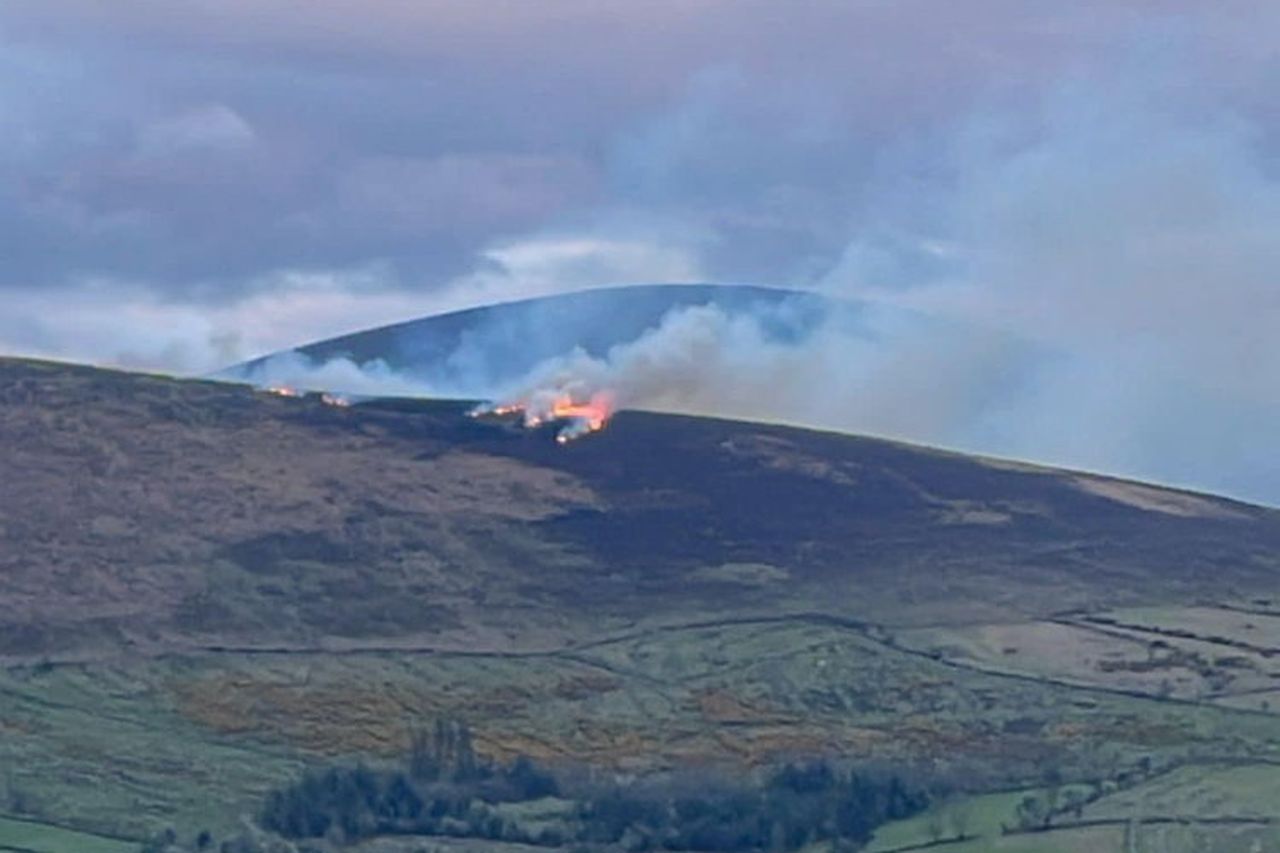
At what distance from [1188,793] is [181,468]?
288 ft

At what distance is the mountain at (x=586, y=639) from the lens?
14050 cm

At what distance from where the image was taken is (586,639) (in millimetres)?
169125

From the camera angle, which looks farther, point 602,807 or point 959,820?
point 602,807

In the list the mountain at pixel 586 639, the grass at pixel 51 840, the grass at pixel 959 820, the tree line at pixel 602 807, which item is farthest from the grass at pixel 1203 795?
the grass at pixel 51 840

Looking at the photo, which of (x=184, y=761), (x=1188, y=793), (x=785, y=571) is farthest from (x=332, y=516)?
(x=1188, y=793)

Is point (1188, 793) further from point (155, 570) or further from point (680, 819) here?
point (155, 570)

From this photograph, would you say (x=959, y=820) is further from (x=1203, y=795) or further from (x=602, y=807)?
(x=602, y=807)

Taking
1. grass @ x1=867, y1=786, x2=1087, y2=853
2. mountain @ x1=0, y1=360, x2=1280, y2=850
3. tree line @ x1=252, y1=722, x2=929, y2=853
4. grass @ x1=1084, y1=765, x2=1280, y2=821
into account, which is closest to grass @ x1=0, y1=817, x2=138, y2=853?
mountain @ x1=0, y1=360, x2=1280, y2=850

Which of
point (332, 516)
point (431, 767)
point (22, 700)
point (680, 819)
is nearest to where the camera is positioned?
point (680, 819)

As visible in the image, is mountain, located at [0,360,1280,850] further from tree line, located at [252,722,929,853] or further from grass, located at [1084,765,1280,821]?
tree line, located at [252,722,929,853]

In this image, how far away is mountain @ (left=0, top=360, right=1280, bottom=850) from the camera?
5531 inches

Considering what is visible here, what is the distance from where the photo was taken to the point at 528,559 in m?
184

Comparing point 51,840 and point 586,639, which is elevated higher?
point 586,639

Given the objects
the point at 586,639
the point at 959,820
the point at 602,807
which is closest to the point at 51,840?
the point at 602,807
